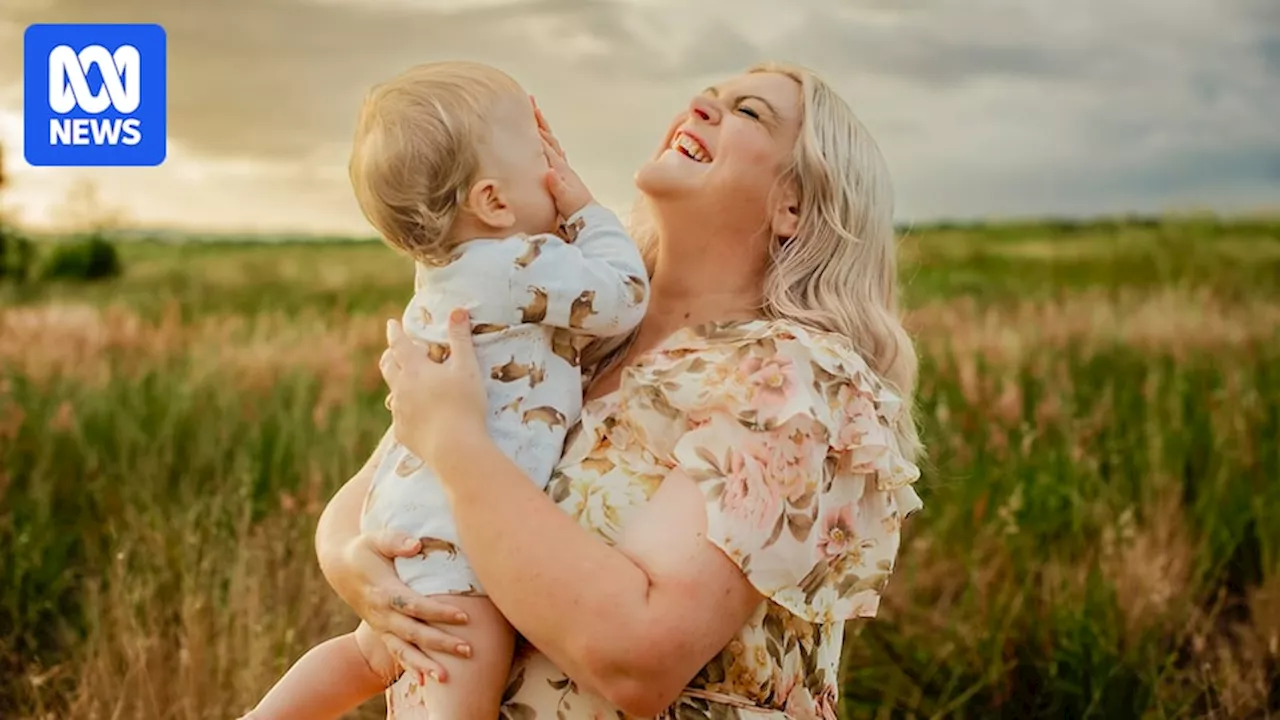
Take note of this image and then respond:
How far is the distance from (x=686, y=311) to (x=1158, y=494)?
3.15m

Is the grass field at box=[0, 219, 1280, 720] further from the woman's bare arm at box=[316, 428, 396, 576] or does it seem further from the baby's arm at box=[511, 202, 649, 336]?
the woman's bare arm at box=[316, 428, 396, 576]

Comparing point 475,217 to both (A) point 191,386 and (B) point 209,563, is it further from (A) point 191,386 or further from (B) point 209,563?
(A) point 191,386

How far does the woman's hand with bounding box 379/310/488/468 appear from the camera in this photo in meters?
2.01

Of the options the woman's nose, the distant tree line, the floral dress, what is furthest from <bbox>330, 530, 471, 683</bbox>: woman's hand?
the distant tree line

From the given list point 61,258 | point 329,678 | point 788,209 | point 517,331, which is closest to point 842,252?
point 788,209

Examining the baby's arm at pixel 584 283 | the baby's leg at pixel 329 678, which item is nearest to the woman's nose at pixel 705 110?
the baby's arm at pixel 584 283

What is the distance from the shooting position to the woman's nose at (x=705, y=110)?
7.75ft

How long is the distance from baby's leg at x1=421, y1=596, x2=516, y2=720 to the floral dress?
6 cm

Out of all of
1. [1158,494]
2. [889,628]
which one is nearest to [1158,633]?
[889,628]

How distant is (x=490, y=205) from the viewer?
2234 millimetres

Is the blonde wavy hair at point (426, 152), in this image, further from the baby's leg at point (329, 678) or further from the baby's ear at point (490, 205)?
the baby's leg at point (329, 678)

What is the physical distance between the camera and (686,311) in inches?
93.9

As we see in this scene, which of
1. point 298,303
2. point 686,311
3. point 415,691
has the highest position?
point 686,311

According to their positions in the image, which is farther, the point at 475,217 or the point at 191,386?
the point at 191,386
